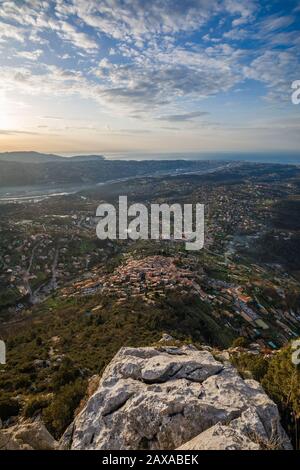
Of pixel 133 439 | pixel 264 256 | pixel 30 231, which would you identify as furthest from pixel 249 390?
pixel 264 256

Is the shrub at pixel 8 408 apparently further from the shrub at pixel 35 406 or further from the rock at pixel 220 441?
the rock at pixel 220 441

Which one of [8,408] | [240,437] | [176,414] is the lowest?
[8,408]

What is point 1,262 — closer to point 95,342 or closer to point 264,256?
point 95,342

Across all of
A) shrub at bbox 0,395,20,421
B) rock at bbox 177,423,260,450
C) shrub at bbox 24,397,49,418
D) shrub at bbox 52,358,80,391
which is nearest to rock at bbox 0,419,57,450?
shrub at bbox 24,397,49,418

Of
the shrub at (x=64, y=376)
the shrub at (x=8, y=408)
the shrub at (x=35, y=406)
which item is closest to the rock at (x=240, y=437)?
the shrub at (x=35, y=406)

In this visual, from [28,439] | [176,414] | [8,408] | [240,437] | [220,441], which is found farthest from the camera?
[8,408]

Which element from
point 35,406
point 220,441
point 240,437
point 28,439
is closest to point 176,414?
point 220,441

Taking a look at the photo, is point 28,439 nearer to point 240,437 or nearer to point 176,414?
point 176,414
